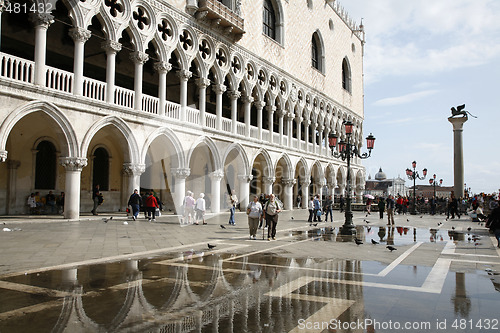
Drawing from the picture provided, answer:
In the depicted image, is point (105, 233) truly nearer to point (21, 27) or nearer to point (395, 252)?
point (395, 252)

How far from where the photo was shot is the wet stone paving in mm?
3795

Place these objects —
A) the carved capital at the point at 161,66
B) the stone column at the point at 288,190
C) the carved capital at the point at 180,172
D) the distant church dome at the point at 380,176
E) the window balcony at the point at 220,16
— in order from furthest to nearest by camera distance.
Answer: the distant church dome at the point at 380,176 < the stone column at the point at 288,190 < the window balcony at the point at 220,16 < the carved capital at the point at 180,172 < the carved capital at the point at 161,66

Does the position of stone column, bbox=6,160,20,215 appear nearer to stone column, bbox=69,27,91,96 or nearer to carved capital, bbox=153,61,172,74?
stone column, bbox=69,27,91,96

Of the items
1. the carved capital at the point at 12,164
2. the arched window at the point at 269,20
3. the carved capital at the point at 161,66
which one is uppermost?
the arched window at the point at 269,20

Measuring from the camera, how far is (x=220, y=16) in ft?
62.4

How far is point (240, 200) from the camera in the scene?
22281mm

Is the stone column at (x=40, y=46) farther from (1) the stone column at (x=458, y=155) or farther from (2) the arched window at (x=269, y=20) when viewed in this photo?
(1) the stone column at (x=458, y=155)

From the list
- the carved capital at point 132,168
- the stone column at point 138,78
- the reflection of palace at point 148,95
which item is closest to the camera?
the reflection of palace at point 148,95

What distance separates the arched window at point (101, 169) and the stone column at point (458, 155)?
68.7ft

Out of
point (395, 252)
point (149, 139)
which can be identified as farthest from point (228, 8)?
point (395, 252)

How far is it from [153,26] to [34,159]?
7.23 meters

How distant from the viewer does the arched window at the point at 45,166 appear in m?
15.9

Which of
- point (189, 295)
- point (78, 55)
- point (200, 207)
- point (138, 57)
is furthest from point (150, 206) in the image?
point (189, 295)

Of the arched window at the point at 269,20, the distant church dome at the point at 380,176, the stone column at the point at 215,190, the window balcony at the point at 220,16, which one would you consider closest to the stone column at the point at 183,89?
the window balcony at the point at 220,16
